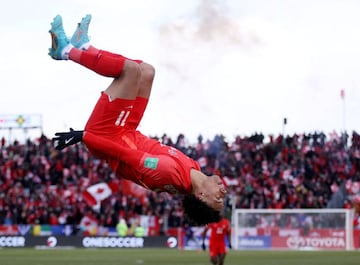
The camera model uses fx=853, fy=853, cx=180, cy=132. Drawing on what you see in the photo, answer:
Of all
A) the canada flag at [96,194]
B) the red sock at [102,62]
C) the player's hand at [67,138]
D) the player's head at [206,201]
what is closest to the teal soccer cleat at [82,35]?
the red sock at [102,62]

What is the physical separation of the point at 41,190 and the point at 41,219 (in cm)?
163

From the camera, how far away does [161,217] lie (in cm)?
4078

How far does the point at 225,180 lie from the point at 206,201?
1187 inches

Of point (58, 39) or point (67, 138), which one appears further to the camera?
point (67, 138)

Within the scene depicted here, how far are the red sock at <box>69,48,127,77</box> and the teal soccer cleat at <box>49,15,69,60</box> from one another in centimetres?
30

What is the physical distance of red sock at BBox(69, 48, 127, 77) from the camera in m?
10.8

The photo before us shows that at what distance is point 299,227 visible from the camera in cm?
4028

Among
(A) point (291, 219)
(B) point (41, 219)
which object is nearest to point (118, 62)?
(A) point (291, 219)

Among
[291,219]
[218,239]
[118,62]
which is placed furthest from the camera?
[291,219]

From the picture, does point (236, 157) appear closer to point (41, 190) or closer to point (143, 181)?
point (41, 190)

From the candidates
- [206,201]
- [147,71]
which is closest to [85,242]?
[206,201]

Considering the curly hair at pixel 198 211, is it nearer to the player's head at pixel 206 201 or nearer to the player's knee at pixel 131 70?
the player's head at pixel 206 201

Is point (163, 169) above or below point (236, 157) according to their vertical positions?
below

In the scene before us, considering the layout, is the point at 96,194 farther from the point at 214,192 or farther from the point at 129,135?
the point at 214,192
